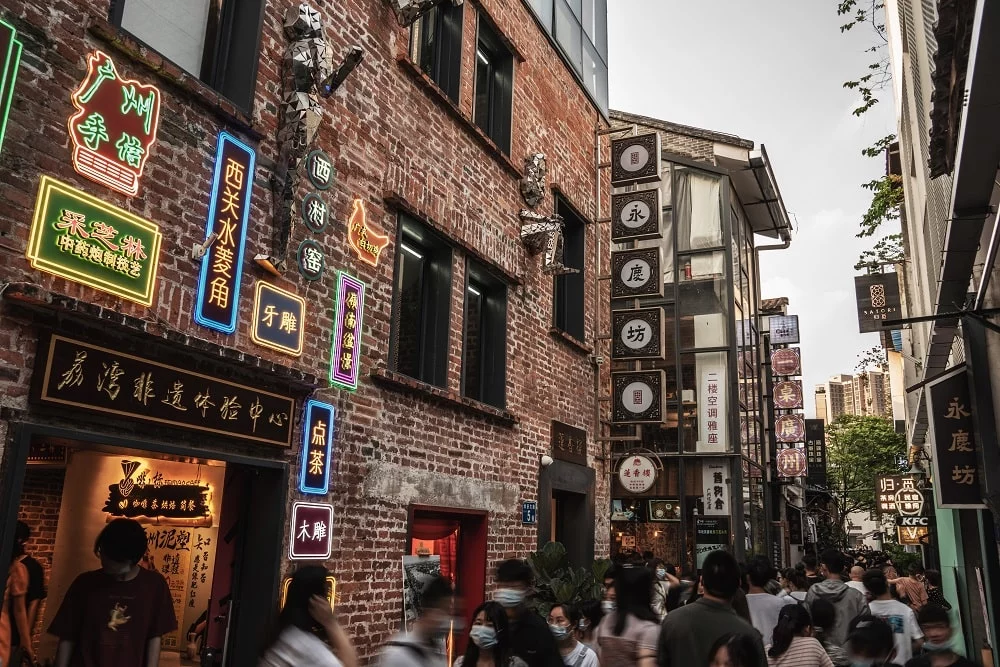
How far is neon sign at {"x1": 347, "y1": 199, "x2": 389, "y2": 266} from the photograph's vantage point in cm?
719

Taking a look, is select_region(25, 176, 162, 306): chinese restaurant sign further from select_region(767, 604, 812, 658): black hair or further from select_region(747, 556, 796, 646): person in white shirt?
select_region(747, 556, 796, 646): person in white shirt

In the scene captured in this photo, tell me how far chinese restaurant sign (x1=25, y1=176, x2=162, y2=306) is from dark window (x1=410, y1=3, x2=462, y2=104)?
16.2ft

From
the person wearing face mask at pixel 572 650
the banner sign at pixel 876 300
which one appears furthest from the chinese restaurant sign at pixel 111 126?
the banner sign at pixel 876 300

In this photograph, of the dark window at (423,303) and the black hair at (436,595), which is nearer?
the black hair at (436,595)

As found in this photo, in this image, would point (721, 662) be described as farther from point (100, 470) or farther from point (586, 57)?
point (586, 57)

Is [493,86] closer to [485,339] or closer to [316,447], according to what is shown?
[485,339]

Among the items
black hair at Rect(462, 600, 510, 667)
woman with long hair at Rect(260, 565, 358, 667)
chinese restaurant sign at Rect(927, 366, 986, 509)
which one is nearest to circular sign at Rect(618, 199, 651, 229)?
chinese restaurant sign at Rect(927, 366, 986, 509)

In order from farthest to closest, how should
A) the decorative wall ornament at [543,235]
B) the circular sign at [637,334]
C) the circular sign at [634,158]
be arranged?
the circular sign at [634,158] < the circular sign at [637,334] < the decorative wall ornament at [543,235]

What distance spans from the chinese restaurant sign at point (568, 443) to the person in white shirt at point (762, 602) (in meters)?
4.80

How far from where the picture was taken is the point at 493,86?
1083 cm

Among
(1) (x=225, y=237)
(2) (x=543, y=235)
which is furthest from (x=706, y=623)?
(2) (x=543, y=235)

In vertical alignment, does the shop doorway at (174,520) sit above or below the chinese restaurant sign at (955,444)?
below

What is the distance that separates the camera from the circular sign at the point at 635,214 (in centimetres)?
1333

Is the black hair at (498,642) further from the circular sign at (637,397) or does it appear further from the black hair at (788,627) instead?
the circular sign at (637,397)
